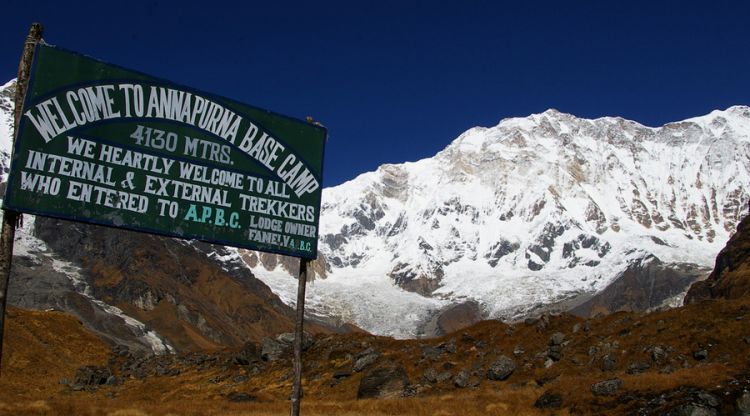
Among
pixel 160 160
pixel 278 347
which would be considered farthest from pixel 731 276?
pixel 160 160

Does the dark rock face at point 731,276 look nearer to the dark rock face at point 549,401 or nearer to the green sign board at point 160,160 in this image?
the dark rock face at point 549,401

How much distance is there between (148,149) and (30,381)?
56.7 metres

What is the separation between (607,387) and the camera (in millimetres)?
25641

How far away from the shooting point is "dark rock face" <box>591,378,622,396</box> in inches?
998

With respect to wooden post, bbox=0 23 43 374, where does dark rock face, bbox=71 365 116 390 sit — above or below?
below

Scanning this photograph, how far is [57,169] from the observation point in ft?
40.8

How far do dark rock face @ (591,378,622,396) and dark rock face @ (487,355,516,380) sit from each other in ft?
42.0

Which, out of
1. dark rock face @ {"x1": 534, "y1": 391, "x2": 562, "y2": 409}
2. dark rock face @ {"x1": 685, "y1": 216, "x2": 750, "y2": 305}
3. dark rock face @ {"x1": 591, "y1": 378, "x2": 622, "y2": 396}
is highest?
dark rock face @ {"x1": 685, "y1": 216, "x2": 750, "y2": 305}

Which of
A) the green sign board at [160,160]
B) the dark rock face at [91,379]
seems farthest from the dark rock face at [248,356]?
the green sign board at [160,160]

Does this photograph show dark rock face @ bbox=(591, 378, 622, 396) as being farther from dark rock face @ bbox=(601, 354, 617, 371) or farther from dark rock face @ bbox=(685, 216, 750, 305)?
dark rock face @ bbox=(685, 216, 750, 305)

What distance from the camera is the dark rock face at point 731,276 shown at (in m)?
106

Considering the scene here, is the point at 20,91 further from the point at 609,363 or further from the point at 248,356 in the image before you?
the point at 248,356

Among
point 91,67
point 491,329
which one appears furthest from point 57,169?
point 491,329

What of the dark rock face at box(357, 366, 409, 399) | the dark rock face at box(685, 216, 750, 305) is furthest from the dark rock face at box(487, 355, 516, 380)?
the dark rock face at box(685, 216, 750, 305)
